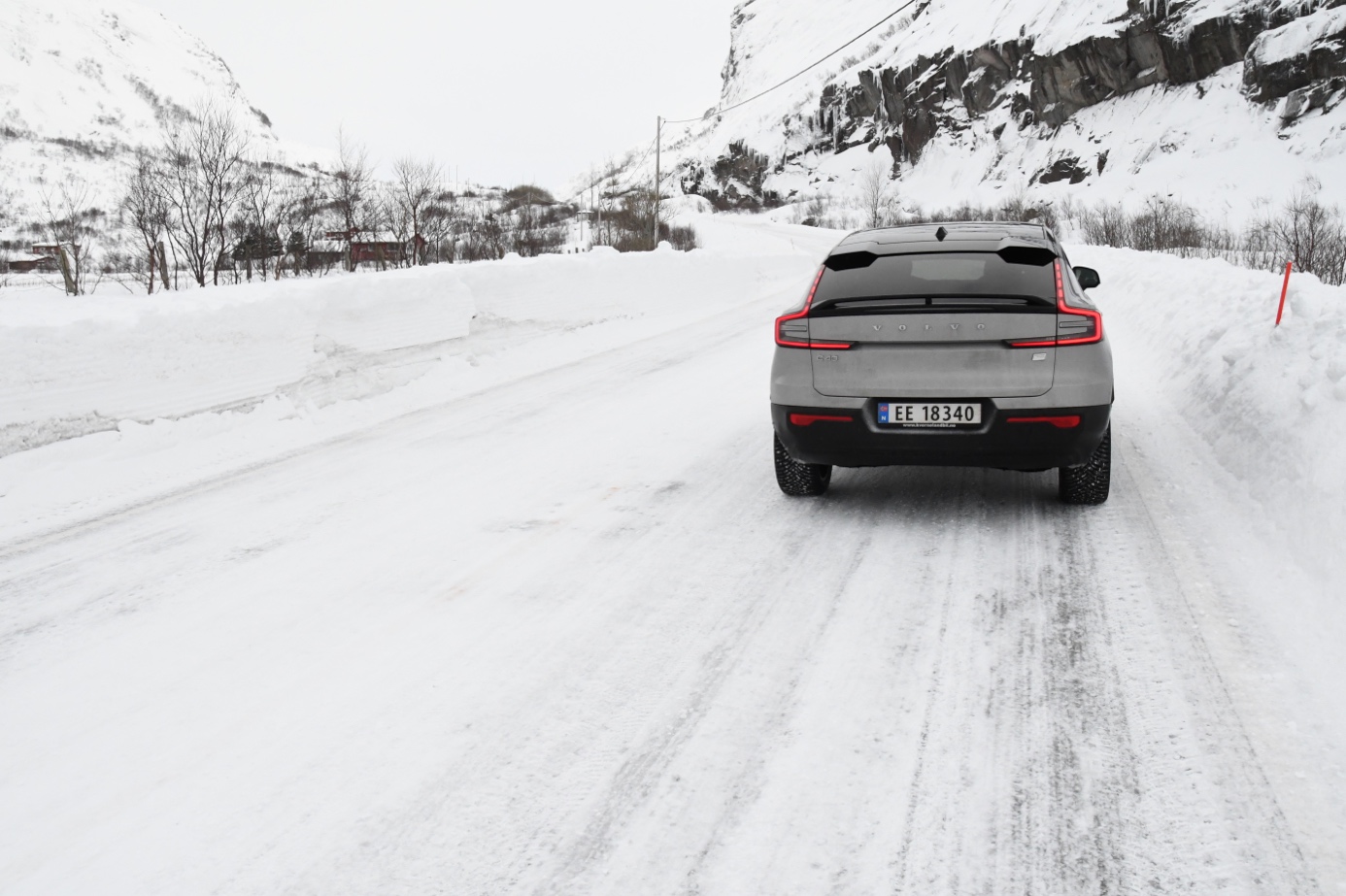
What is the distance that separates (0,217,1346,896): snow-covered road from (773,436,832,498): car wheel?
15 centimetres

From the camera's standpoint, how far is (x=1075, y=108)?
235 ft

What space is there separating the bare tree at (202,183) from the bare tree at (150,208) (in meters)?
0.40

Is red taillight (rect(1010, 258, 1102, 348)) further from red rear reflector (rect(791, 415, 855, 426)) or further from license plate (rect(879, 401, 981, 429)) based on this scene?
red rear reflector (rect(791, 415, 855, 426))

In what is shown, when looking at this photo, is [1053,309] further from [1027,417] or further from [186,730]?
[186,730]

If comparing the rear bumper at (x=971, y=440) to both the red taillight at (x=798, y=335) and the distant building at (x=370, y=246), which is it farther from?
the distant building at (x=370, y=246)

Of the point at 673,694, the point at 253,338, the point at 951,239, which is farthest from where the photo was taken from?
the point at 253,338

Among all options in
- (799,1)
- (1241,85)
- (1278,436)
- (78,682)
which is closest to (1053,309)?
(1278,436)

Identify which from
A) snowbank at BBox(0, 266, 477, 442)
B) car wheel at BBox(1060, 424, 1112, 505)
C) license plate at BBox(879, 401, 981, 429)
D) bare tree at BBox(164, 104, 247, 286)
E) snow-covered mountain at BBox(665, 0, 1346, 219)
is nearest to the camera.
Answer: license plate at BBox(879, 401, 981, 429)

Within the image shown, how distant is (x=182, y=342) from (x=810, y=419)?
17.3 ft

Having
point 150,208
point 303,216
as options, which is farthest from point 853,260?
point 303,216

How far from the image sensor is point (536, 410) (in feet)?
26.9

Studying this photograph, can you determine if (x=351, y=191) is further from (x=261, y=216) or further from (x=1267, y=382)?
(x=1267, y=382)

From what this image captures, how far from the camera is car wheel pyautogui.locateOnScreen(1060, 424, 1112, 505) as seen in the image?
4.88 meters

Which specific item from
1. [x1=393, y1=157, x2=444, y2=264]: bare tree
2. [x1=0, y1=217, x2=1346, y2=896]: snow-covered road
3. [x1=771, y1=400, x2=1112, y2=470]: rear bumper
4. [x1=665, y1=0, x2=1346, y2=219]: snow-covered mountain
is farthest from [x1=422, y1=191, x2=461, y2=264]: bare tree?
[x1=665, y1=0, x2=1346, y2=219]: snow-covered mountain
